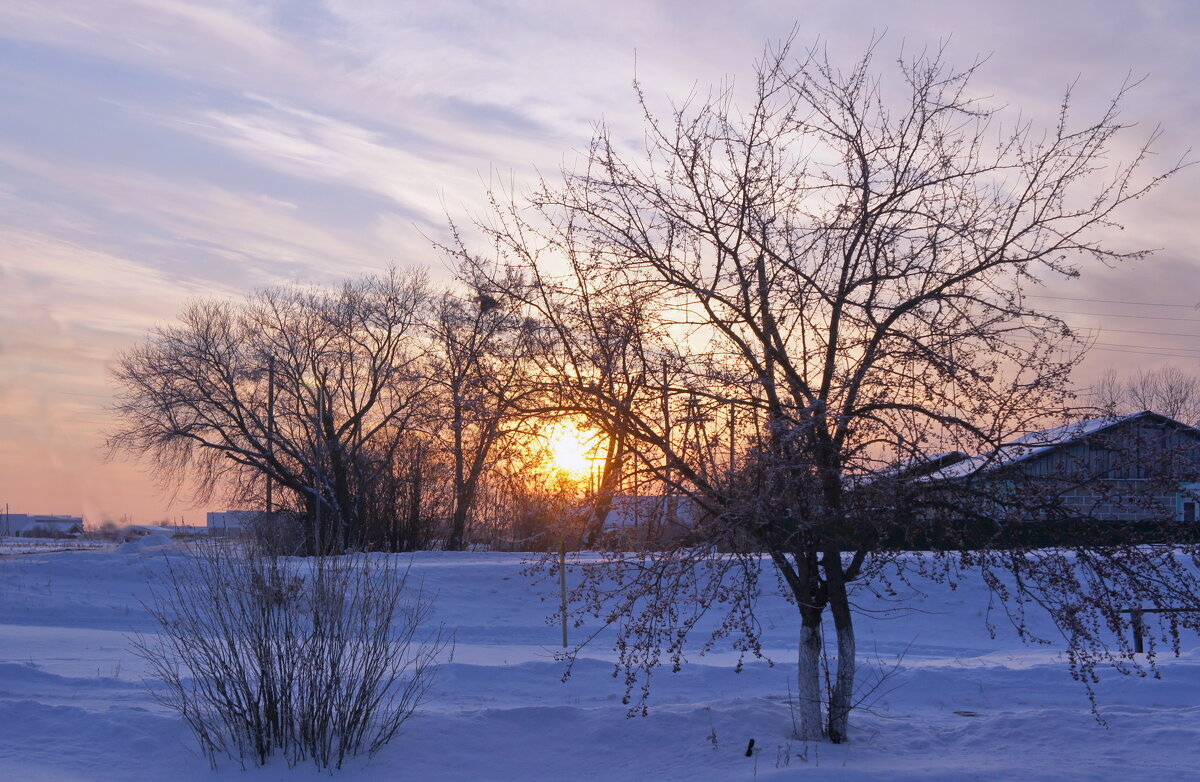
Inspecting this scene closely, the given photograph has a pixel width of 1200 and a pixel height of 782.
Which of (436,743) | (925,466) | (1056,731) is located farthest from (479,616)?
(925,466)

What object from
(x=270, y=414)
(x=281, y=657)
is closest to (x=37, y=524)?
(x=270, y=414)

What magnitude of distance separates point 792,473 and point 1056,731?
468cm

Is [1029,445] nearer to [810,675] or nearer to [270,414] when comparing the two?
[810,675]

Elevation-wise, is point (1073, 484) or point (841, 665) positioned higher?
point (1073, 484)

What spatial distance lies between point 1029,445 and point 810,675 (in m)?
2.84

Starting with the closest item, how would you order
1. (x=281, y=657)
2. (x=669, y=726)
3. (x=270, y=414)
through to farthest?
(x=281, y=657)
(x=669, y=726)
(x=270, y=414)

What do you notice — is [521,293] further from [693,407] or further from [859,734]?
[859,734]

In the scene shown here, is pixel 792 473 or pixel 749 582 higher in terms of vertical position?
pixel 792 473

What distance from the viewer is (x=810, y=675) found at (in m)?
9.66

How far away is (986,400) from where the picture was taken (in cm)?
861

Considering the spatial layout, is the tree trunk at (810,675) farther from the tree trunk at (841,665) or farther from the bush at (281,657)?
the bush at (281,657)

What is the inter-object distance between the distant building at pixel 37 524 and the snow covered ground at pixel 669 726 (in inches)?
2587

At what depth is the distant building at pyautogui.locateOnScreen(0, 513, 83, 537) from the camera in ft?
253

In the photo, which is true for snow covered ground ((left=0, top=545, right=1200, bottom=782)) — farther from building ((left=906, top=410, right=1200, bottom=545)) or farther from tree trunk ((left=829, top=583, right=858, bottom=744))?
building ((left=906, top=410, right=1200, bottom=545))
